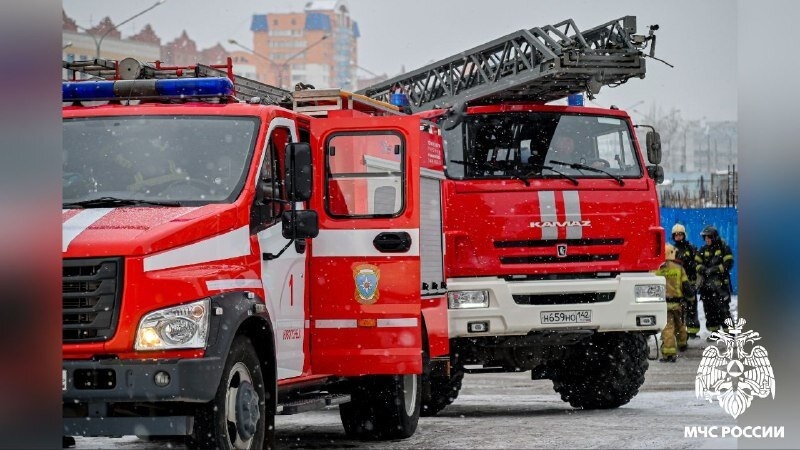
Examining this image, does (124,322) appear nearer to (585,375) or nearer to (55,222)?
(55,222)

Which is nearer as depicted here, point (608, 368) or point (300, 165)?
point (300, 165)

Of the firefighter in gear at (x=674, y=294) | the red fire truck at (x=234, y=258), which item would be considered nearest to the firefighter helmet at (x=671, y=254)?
the firefighter in gear at (x=674, y=294)

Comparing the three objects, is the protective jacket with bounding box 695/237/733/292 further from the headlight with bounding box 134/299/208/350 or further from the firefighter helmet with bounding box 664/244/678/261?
the headlight with bounding box 134/299/208/350

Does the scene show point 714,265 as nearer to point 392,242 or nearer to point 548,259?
point 548,259

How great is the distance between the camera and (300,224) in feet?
30.6

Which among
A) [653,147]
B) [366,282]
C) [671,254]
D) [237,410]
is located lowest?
[237,410]

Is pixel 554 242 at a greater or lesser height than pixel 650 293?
greater

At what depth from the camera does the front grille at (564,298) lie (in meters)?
12.7

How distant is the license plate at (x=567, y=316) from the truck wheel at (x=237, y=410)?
434 cm

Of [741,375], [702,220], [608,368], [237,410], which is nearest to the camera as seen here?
[237,410]

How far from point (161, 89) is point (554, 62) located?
236 inches

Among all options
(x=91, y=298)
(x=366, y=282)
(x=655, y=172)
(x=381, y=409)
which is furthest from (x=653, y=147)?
(x=91, y=298)

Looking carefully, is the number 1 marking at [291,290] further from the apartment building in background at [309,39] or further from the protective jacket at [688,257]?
the apartment building in background at [309,39]

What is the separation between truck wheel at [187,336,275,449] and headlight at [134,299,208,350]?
325mm
